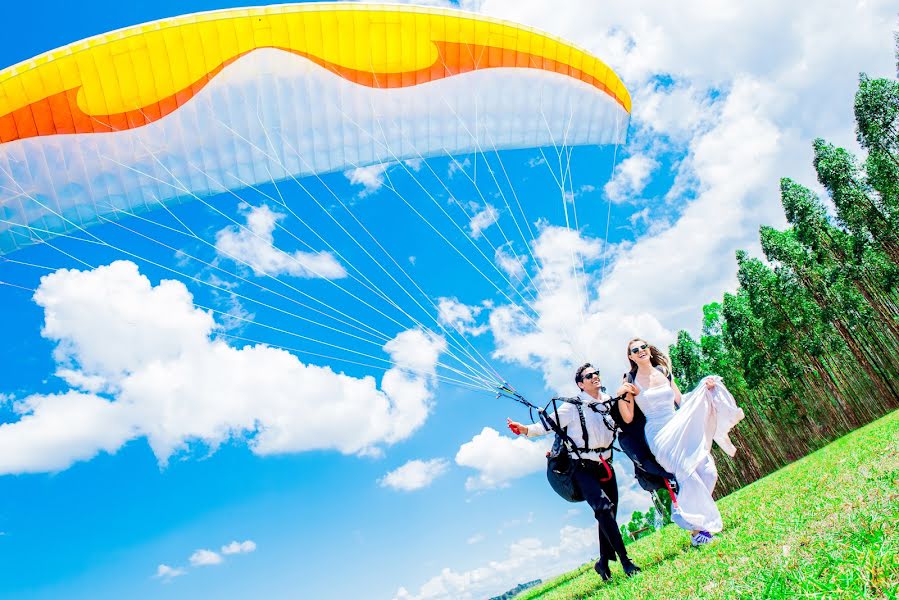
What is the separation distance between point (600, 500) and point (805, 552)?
2334mm

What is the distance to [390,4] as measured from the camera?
773 centimetres

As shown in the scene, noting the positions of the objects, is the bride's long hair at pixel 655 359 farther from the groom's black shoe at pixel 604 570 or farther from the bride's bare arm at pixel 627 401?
the groom's black shoe at pixel 604 570

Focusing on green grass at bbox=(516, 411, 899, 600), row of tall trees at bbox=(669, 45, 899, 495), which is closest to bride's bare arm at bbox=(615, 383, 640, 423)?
green grass at bbox=(516, 411, 899, 600)

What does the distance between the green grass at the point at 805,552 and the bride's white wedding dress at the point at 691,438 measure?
0.26m

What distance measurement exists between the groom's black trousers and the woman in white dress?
51 cm

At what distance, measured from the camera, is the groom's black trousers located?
4.82m

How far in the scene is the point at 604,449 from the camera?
5.07 meters

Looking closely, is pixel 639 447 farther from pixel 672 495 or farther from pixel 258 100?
pixel 258 100

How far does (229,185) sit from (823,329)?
1002 inches

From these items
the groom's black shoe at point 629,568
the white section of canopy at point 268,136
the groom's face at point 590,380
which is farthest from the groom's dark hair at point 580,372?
the white section of canopy at point 268,136

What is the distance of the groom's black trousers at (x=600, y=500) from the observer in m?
4.82

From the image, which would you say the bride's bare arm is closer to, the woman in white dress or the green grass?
the woman in white dress

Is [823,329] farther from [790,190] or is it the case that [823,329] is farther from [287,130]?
[287,130]

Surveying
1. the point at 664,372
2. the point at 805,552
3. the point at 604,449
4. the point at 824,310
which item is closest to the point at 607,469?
the point at 604,449
